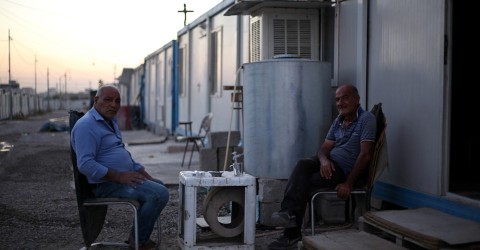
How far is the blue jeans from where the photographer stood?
4750 mm

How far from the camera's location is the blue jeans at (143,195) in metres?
4.75

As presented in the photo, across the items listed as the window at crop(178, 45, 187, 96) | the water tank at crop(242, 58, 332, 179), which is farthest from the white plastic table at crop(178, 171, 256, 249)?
the window at crop(178, 45, 187, 96)

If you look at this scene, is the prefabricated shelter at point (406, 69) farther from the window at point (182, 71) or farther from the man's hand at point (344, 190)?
the window at point (182, 71)

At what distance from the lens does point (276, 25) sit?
733 cm

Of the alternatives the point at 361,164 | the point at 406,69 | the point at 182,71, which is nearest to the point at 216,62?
the point at 182,71

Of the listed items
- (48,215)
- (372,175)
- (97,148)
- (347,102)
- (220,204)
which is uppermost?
(347,102)

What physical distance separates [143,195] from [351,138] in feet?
5.98

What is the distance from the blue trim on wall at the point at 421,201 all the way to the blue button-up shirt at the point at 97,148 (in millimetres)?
2368

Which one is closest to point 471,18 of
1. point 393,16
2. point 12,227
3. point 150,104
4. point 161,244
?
point 393,16

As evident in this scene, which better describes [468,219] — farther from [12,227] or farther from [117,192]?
[12,227]

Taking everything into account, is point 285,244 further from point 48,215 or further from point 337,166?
point 48,215

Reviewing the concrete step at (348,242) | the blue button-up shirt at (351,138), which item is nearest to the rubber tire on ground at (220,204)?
the concrete step at (348,242)

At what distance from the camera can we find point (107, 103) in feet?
16.1

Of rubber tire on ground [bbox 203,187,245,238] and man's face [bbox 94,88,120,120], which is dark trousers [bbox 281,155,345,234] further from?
man's face [bbox 94,88,120,120]
